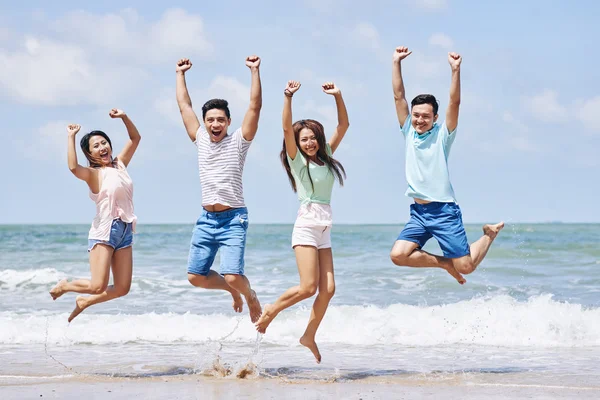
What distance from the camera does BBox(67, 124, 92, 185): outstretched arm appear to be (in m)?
6.75

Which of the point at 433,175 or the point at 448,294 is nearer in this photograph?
the point at 433,175

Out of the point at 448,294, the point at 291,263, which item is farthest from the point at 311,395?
the point at 291,263

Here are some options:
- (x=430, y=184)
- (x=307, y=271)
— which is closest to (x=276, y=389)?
(x=307, y=271)

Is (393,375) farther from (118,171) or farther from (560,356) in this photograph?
(118,171)

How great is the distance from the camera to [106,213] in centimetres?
690

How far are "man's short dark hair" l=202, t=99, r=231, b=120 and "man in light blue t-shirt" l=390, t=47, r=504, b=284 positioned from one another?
4.91ft

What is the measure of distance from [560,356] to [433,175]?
3067 mm

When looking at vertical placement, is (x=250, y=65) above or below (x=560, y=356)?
above

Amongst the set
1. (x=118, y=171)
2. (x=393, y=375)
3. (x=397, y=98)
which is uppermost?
(x=397, y=98)

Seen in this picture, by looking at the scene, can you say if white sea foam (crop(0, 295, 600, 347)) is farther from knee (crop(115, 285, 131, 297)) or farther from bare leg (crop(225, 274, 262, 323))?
knee (crop(115, 285, 131, 297))

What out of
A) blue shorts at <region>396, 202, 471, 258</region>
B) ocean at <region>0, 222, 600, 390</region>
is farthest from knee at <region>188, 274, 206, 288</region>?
blue shorts at <region>396, 202, 471, 258</region>

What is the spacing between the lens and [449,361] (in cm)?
799

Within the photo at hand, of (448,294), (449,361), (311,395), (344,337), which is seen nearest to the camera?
(311,395)

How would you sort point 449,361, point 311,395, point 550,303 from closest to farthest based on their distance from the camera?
point 311,395
point 449,361
point 550,303
